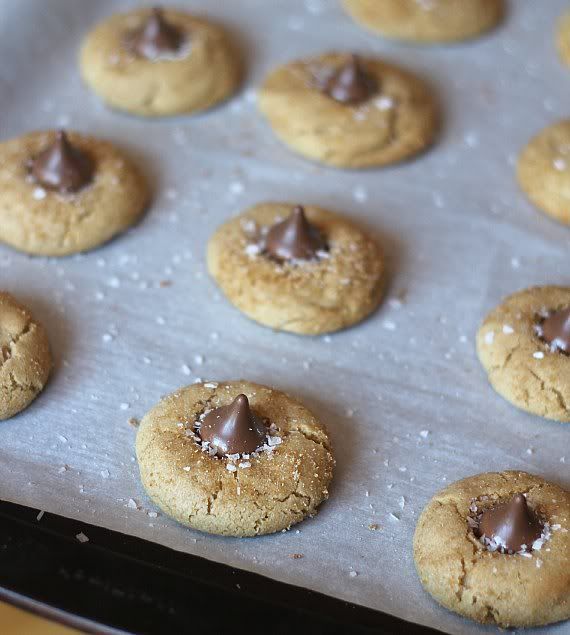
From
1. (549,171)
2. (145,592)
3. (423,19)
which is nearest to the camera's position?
(145,592)

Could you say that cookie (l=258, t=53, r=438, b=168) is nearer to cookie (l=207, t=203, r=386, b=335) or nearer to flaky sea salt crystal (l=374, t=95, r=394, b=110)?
flaky sea salt crystal (l=374, t=95, r=394, b=110)

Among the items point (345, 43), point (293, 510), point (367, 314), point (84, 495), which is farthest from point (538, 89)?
point (84, 495)

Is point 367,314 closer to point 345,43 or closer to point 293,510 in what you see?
point 293,510

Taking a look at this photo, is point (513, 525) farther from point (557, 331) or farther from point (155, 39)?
point (155, 39)

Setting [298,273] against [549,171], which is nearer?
[298,273]

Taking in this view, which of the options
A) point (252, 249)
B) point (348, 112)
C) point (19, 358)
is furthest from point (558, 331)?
point (19, 358)

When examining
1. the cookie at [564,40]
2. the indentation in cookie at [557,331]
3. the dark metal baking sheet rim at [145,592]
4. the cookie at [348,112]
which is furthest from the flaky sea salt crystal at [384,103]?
the dark metal baking sheet rim at [145,592]
